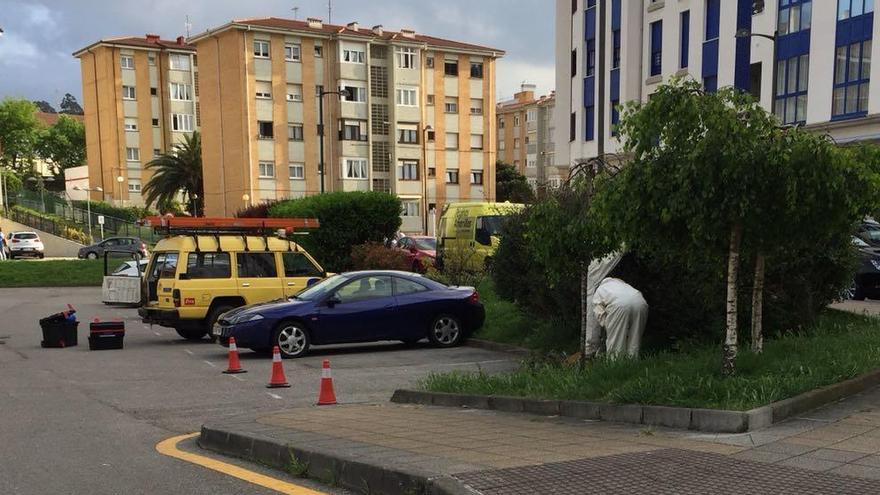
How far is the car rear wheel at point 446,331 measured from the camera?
44.7 ft

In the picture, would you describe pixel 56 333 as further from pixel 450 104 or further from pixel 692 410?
pixel 450 104

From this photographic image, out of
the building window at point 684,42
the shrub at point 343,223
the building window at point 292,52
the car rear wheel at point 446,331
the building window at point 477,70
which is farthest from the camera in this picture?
the building window at point 477,70

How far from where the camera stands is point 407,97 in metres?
61.8

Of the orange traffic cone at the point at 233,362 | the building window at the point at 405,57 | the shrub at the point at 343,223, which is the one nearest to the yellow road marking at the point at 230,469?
the orange traffic cone at the point at 233,362

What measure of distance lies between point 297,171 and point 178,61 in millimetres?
22527

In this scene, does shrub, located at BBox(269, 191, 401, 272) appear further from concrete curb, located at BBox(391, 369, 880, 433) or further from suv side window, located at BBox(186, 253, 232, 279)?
concrete curb, located at BBox(391, 369, 880, 433)

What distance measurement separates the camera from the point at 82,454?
637 cm

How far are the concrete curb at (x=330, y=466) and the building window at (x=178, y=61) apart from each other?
235ft

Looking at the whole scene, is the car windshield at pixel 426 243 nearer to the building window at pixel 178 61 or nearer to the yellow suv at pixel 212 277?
the yellow suv at pixel 212 277

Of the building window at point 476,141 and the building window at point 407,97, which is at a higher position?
the building window at point 407,97

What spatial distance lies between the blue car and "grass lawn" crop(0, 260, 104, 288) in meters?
22.7

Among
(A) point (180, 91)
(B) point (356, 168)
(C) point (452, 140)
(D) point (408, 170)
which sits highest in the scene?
(A) point (180, 91)

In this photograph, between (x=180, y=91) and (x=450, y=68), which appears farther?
(x=180, y=91)

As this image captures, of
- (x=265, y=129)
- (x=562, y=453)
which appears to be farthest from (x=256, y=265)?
(x=265, y=129)
